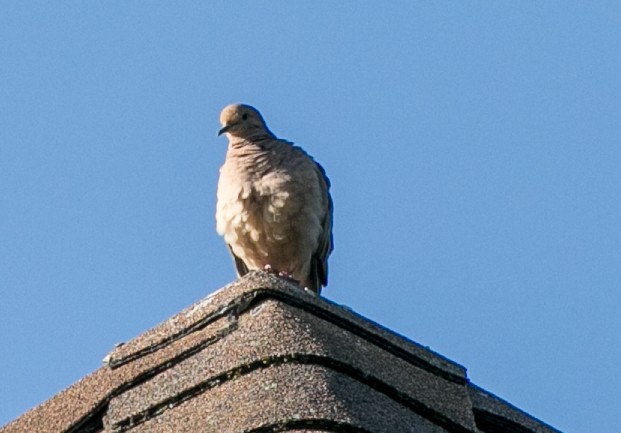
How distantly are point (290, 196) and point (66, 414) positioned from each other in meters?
3.67

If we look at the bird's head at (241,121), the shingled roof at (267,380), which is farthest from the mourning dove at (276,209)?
the shingled roof at (267,380)

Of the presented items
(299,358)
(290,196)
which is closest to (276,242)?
(290,196)

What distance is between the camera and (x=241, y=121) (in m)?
8.30

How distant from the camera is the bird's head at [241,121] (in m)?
8.15

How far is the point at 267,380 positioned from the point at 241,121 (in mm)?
5423

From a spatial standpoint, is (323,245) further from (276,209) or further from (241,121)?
(241,121)

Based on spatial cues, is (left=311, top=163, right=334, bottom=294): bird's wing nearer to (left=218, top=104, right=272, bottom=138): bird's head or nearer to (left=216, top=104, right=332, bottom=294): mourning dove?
(left=216, top=104, right=332, bottom=294): mourning dove

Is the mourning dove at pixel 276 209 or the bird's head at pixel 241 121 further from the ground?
the bird's head at pixel 241 121

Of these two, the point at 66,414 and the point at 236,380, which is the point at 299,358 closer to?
the point at 236,380

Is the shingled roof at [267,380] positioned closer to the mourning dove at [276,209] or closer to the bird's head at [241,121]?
the mourning dove at [276,209]

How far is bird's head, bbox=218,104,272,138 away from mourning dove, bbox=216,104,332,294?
0.42m

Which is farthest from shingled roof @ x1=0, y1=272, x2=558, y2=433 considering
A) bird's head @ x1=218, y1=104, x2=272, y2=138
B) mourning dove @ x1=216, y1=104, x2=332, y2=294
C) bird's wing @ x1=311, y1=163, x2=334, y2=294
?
bird's head @ x1=218, y1=104, x2=272, y2=138

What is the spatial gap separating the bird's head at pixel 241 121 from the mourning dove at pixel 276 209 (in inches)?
16.6

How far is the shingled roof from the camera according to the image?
288 cm
